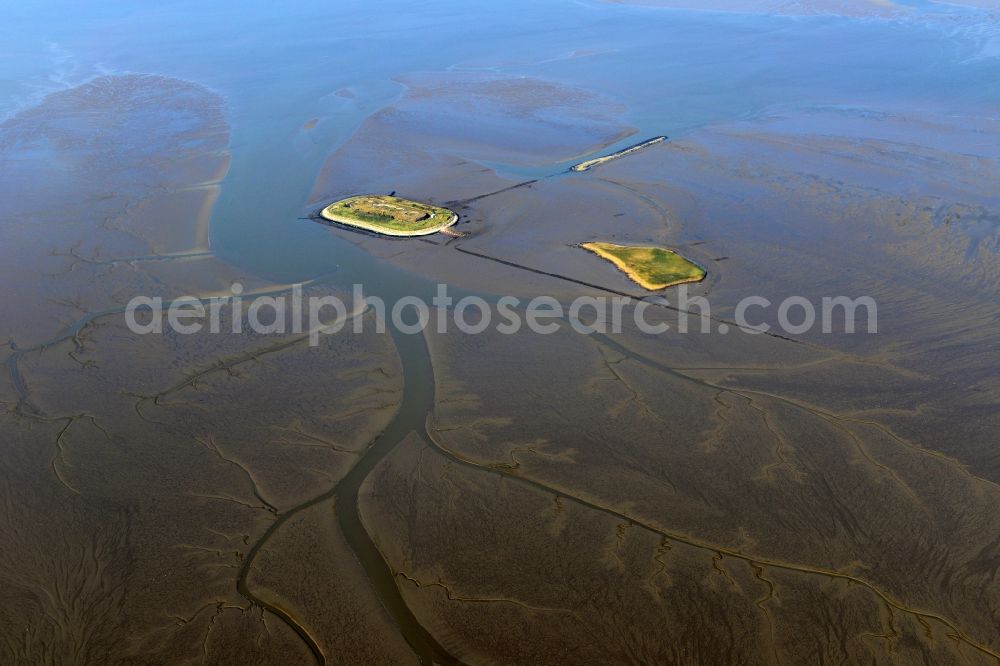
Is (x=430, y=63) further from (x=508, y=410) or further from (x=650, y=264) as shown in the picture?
(x=508, y=410)

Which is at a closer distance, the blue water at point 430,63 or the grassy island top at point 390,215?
the grassy island top at point 390,215

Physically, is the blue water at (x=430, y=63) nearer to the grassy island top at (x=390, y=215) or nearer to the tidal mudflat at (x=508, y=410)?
the tidal mudflat at (x=508, y=410)

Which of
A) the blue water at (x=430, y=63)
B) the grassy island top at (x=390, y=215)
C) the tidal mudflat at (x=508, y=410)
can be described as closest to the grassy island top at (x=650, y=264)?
the tidal mudflat at (x=508, y=410)

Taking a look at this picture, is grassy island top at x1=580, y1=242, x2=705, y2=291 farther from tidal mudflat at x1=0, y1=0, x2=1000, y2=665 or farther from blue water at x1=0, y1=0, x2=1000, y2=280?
blue water at x1=0, y1=0, x2=1000, y2=280

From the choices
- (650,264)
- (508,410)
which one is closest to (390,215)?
(650,264)

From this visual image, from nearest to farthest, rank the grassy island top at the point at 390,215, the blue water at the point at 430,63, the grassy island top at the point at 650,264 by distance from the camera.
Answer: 1. the grassy island top at the point at 650,264
2. the grassy island top at the point at 390,215
3. the blue water at the point at 430,63

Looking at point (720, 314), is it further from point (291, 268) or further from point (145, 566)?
point (145, 566)

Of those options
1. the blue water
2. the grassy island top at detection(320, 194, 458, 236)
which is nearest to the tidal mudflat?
the grassy island top at detection(320, 194, 458, 236)
